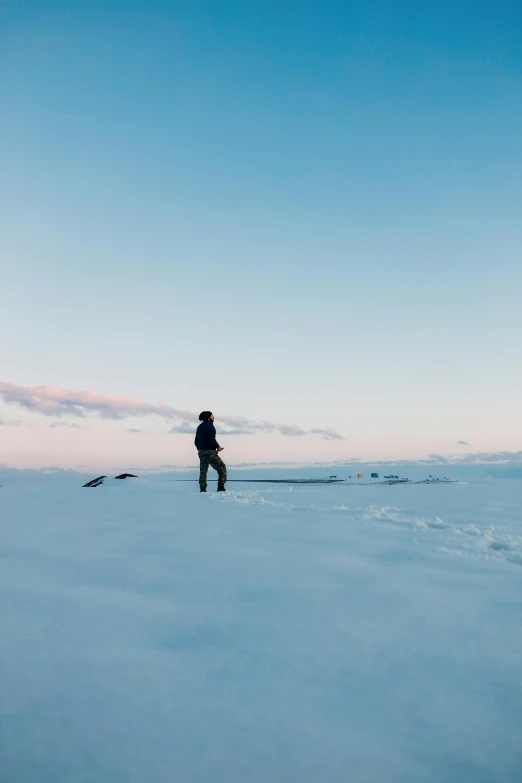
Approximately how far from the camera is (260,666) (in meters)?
1.88

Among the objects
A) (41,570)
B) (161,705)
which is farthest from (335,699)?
(41,570)

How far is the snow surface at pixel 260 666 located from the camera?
1464mm

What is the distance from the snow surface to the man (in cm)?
640

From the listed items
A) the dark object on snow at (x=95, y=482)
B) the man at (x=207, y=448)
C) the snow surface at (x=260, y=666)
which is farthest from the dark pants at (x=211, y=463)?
the snow surface at (x=260, y=666)

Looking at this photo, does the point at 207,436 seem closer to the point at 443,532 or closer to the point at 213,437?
the point at 213,437

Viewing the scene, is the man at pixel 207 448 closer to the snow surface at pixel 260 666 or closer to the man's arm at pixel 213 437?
the man's arm at pixel 213 437

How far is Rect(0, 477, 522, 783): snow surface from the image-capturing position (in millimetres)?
1464

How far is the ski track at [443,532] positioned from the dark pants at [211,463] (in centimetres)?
328

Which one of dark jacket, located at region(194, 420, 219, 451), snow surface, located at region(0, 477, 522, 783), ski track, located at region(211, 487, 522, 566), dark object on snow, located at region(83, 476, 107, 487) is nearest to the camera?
snow surface, located at region(0, 477, 522, 783)

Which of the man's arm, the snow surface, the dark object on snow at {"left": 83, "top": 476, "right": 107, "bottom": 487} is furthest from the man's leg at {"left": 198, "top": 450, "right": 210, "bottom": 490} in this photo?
the snow surface

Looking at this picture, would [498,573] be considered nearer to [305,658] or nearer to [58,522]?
[305,658]

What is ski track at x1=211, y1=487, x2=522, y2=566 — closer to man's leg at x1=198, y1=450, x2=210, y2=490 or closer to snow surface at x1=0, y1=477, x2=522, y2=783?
snow surface at x1=0, y1=477, x2=522, y2=783

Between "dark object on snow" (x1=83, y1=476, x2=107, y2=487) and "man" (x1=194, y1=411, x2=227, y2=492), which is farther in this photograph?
"dark object on snow" (x1=83, y1=476, x2=107, y2=487)

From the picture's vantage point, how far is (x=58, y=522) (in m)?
5.26
